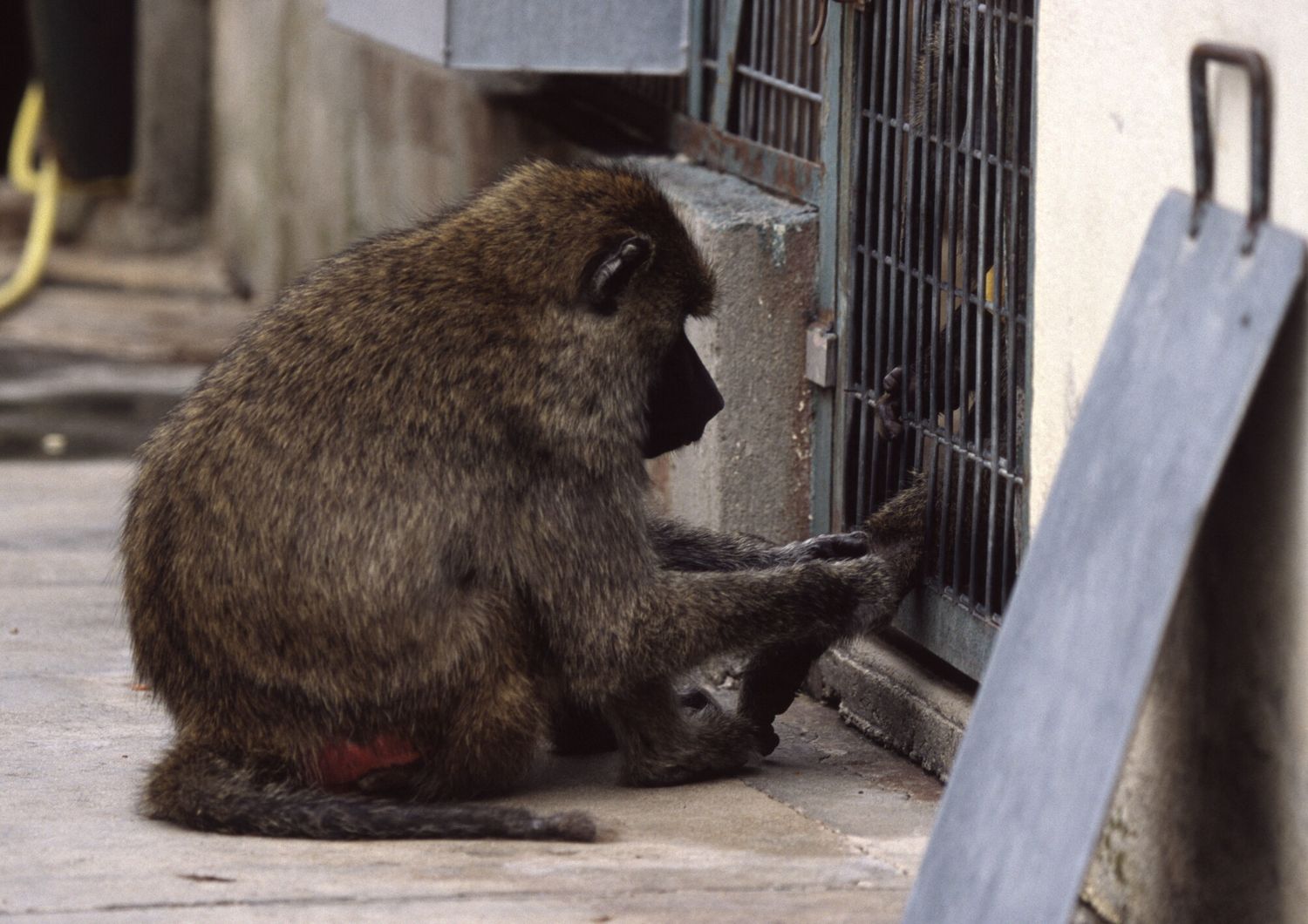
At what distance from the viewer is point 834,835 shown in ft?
13.4

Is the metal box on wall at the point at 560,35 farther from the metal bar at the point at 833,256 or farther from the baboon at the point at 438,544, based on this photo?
the baboon at the point at 438,544

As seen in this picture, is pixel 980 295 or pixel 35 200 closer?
pixel 980 295

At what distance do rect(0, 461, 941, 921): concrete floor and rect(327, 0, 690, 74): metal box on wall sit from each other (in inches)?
73.0

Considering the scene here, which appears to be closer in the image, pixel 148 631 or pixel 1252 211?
pixel 1252 211

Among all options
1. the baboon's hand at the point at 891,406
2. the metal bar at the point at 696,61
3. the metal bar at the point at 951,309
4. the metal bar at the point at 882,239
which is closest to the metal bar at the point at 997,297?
the metal bar at the point at 951,309

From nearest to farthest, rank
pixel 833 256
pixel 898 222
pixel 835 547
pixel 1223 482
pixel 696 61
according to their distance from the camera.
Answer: pixel 1223 482
pixel 835 547
pixel 898 222
pixel 833 256
pixel 696 61

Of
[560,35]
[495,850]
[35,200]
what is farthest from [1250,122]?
[35,200]

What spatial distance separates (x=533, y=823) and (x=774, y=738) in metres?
0.79

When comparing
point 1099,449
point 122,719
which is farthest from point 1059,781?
point 122,719

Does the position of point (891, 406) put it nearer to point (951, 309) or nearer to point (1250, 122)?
point (951, 309)

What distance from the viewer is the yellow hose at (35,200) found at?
11.7 m

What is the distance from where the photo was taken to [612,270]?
13.7 ft

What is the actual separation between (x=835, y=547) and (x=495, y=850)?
984 millimetres

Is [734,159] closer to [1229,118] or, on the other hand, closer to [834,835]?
[834,835]
